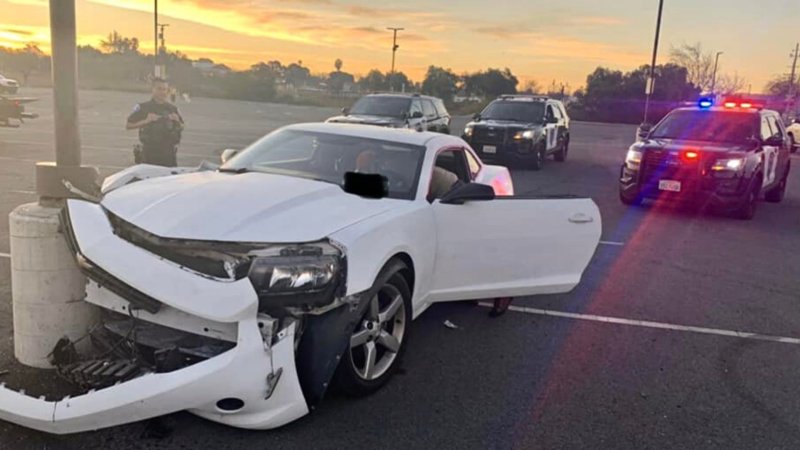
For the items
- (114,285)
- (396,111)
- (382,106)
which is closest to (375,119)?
(396,111)

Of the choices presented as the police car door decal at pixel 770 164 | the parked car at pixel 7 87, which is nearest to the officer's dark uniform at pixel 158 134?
Answer: the police car door decal at pixel 770 164

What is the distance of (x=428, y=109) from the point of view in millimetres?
18453

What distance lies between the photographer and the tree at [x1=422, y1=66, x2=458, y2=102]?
69.9 meters

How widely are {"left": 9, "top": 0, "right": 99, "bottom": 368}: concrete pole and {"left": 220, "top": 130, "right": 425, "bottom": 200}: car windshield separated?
1323 millimetres

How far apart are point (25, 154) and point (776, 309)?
14110 millimetres

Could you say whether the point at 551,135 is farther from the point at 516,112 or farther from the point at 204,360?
the point at 204,360

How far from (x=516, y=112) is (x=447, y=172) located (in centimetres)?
1336

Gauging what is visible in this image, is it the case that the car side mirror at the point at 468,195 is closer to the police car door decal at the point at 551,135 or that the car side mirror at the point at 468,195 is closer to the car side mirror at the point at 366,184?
the car side mirror at the point at 366,184

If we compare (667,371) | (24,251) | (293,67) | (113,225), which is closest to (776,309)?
(667,371)

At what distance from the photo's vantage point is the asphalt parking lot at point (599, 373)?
351 centimetres

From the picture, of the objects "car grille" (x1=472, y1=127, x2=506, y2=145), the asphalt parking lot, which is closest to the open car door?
the asphalt parking lot

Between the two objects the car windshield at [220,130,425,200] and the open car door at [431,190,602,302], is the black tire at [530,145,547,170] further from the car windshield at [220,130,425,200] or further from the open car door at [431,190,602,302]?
the car windshield at [220,130,425,200]

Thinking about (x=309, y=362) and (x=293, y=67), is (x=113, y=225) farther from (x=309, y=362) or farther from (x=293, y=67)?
(x=293, y=67)

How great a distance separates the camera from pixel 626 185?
11.2 meters
